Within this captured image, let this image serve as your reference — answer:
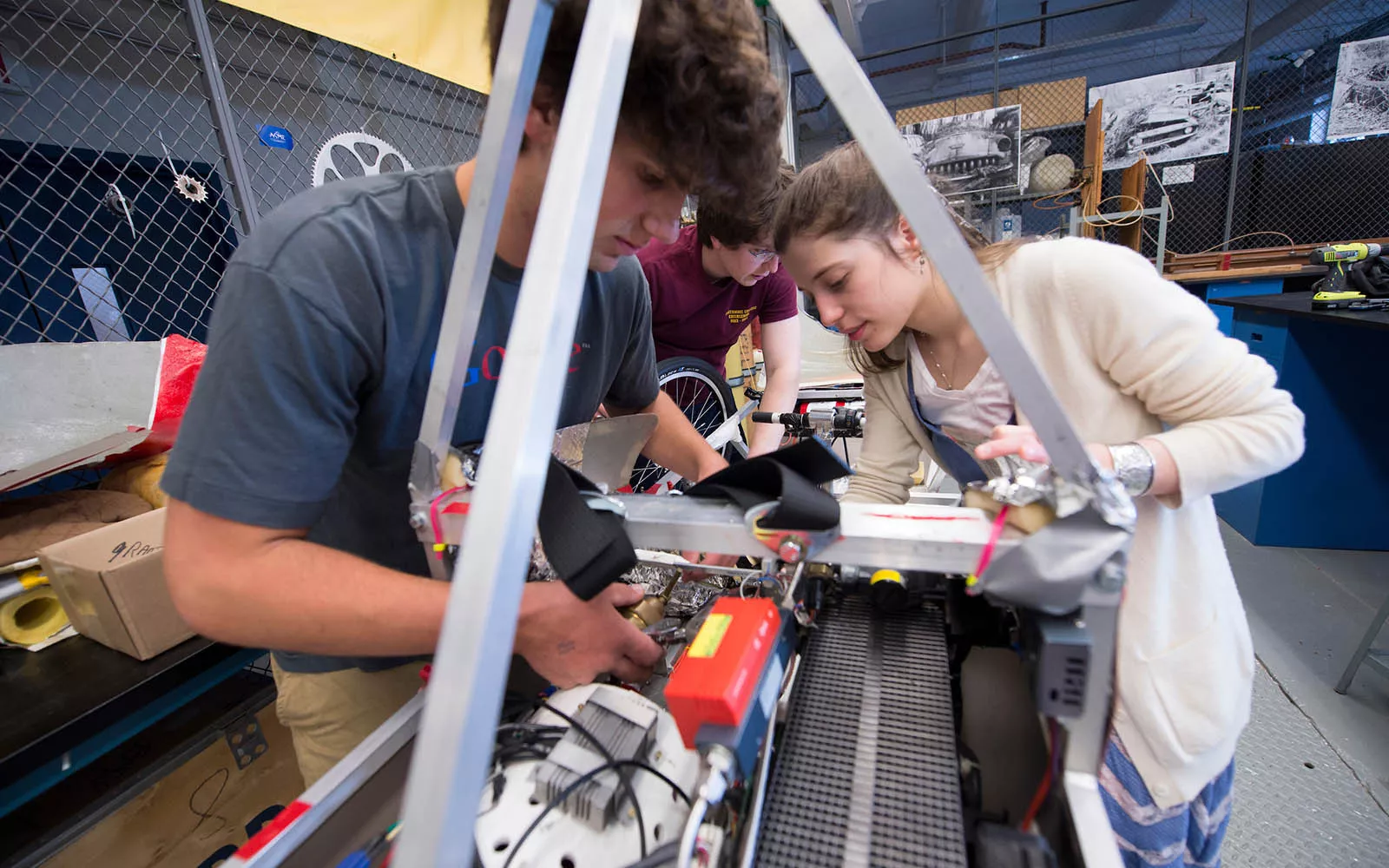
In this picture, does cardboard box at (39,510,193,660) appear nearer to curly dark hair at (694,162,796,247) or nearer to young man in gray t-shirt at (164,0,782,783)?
young man in gray t-shirt at (164,0,782,783)

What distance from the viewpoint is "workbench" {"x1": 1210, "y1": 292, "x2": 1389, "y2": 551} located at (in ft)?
7.92

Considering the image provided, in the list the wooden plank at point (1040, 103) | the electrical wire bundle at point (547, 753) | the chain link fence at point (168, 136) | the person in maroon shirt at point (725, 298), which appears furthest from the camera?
the wooden plank at point (1040, 103)

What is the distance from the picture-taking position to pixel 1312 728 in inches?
67.2

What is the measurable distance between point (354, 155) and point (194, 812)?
235 cm

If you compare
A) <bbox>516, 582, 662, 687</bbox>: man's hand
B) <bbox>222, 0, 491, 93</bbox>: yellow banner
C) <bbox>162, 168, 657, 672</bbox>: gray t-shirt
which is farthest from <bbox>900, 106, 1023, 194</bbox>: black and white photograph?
<bbox>516, 582, 662, 687</bbox>: man's hand

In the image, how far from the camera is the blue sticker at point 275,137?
2.22 metres

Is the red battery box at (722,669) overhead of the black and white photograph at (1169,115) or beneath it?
beneath

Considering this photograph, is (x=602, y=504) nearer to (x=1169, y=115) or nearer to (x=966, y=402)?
(x=966, y=402)

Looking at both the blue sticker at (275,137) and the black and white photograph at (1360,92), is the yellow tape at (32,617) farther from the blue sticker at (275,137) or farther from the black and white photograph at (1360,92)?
the black and white photograph at (1360,92)

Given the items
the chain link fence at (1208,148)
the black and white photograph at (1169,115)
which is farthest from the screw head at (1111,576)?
the black and white photograph at (1169,115)

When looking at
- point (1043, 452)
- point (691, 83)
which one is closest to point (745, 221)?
point (691, 83)

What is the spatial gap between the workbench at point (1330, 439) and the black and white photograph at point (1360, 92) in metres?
3.46

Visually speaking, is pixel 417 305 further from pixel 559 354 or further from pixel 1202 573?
pixel 1202 573

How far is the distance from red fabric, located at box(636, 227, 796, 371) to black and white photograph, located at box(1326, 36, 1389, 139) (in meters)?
5.41
